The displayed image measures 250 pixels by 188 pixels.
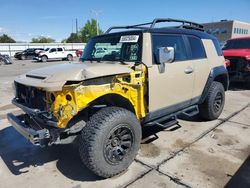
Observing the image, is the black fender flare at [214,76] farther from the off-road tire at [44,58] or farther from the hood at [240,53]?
the off-road tire at [44,58]

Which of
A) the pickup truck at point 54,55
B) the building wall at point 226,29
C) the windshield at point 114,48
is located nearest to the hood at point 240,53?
the windshield at point 114,48

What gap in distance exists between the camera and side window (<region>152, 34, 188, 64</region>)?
3969 millimetres

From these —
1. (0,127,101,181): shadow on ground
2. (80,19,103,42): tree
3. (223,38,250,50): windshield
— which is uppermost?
(80,19,103,42): tree

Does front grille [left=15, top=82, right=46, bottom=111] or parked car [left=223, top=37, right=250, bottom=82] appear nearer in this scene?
front grille [left=15, top=82, right=46, bottom=111]

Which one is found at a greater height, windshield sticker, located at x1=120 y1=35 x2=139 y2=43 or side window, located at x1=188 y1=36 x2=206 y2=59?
windshield sticker, located at x1=120 y1=35 x2=139 y2=43

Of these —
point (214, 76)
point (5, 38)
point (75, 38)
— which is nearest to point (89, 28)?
point (75, 38)

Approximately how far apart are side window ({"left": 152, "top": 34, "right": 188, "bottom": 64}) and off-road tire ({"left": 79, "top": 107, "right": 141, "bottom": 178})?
1108 mm

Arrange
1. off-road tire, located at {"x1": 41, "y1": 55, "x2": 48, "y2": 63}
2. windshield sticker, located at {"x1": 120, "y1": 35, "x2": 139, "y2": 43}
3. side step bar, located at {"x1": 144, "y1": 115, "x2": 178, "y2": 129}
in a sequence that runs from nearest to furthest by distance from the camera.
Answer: windshield sticker, located at {"x1": 120, "y1": 35, "x2": 139, "y2": 43}, side step bar, located at {"x1": 144, "y1": 115, "x2": 178, "y2": 129}, off-road tire, located at {"x1": 41, "y1": 55, "x2": 48, "y2": 63}

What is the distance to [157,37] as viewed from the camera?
402 cm

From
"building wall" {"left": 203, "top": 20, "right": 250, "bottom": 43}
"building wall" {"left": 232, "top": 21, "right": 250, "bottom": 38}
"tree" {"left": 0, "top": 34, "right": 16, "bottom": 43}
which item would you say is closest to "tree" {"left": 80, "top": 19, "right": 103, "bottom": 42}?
"tree" {"left": 0, "top": 34, "right": 16, "bottom": 43}

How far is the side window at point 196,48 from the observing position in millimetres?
4770

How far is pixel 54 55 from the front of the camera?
3081 cm

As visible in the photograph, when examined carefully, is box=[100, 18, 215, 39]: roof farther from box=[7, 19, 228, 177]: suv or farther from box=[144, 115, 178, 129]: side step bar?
box=[144, 115, 178, 129]: side step bar

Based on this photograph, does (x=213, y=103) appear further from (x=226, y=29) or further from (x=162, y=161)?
(x=226, y=29)
